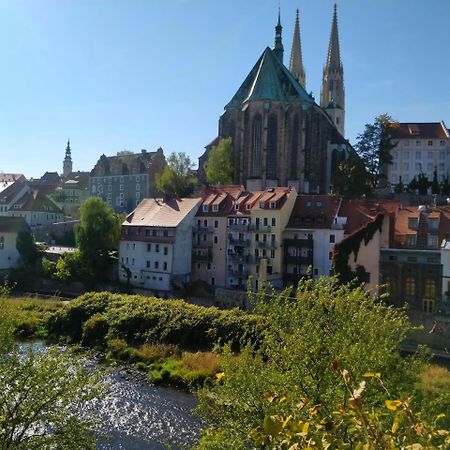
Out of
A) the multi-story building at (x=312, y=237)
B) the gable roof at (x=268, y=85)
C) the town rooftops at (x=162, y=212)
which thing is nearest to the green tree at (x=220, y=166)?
the gable roof at (x=268, y=85)

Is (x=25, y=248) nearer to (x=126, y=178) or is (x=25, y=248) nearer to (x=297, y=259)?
(x=126, y=178)

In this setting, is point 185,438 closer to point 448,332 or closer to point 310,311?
point 310,311

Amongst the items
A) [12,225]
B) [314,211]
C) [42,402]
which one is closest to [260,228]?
[314,211]

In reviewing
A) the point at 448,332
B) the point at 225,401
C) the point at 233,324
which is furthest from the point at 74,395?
the point at 448,332

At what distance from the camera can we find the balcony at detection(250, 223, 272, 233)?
50594 mm

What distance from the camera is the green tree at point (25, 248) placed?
215 feet

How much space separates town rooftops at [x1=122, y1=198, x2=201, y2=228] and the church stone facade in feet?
60.9

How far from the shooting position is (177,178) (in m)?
74.2

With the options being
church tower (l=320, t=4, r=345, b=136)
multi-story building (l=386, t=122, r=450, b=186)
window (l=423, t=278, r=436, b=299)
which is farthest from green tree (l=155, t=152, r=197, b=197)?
church tower (l=320, t=4, r=345, b=136)

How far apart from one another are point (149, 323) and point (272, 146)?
4007 cm

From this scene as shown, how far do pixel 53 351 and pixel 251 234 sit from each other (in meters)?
38.2

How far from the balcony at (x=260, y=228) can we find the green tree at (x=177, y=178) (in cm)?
2247

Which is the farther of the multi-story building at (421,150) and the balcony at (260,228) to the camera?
the multi-story building at (421,150)

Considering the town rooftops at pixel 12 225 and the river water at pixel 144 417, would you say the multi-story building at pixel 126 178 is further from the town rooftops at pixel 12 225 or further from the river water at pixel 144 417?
the river water at pixel 144 417
